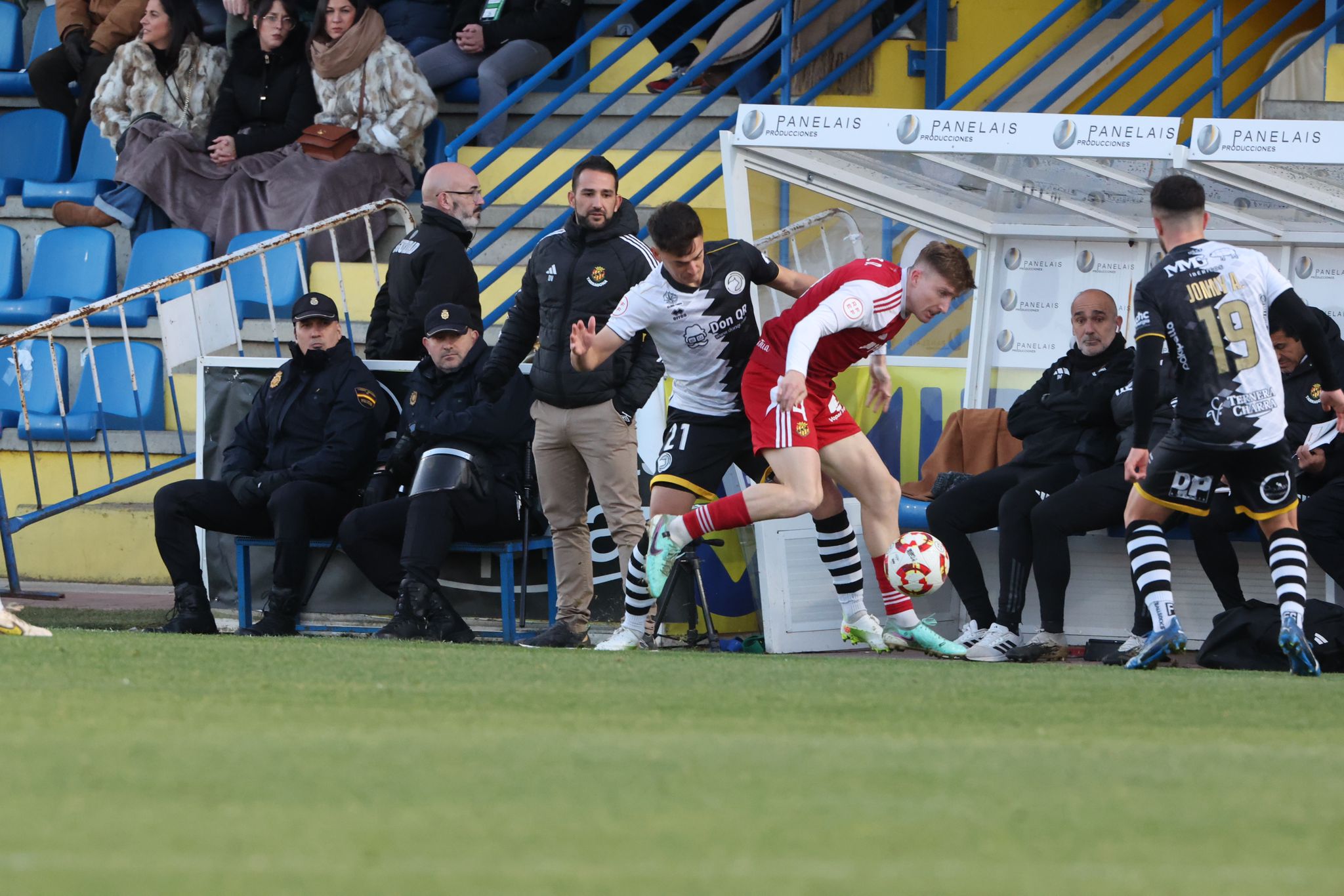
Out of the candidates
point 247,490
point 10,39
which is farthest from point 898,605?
point 10,39

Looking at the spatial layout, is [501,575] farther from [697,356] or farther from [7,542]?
[7,542]

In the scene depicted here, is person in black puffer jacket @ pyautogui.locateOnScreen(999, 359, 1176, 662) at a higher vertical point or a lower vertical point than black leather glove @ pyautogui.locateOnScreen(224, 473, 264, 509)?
lower

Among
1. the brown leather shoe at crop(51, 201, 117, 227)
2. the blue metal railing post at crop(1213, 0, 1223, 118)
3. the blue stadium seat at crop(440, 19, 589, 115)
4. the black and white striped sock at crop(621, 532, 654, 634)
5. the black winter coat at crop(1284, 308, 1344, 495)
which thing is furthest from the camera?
the brown leather shoe at crop(51, 201, 117, 227)

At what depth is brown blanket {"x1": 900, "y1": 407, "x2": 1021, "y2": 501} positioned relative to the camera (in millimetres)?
8805

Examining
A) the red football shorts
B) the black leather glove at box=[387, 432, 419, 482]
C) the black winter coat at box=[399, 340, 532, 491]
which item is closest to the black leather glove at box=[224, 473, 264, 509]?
the black leather glove at box=[387, 432, 419, 482]

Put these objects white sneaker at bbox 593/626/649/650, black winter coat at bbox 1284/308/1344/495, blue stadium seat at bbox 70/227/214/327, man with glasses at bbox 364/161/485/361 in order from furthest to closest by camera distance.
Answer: blue stadium seat at bbox 70/227/214/327 → man with glasses at bbox 364/161/485/361 → black winter coat at bbox 1284/308/1344/495 → white sneaker at bbox 593/626/649/650

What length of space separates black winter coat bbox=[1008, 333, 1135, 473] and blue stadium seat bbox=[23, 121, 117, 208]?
7.55 meters

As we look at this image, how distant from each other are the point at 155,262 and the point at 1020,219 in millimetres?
5815

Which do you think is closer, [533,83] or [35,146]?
[533,83]

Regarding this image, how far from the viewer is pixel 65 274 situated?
12477 millimetres

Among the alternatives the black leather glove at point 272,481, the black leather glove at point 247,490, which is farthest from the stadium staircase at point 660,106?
the black leather glove at point 272,481

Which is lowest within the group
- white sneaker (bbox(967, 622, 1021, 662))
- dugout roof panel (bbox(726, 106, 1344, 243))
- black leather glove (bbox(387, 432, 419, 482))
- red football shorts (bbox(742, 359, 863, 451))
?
white sneaker (bbox(967, 622, 1021, 662))

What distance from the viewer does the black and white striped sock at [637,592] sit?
24.8 feet

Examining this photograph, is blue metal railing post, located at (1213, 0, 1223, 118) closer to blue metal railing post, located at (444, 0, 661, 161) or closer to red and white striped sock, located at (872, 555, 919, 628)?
blue metal railing post, located at (444, 0, 661, 161)
